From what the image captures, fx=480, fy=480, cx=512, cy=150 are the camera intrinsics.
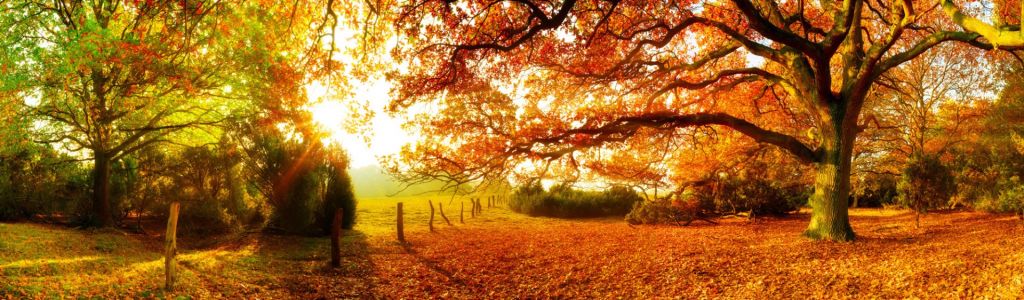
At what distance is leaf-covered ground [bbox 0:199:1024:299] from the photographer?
24.9 ft

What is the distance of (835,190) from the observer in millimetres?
12250

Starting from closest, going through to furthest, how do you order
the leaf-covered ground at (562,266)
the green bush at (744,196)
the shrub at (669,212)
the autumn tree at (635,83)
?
the leaf-covered ground at (562,266), the autumn tree at (635,83), the shrub at (669,212), the green bush at (744,196)

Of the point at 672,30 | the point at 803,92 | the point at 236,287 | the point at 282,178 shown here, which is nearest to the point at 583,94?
the point at 672,30

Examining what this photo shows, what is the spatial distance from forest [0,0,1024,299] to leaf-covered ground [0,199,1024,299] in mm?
94

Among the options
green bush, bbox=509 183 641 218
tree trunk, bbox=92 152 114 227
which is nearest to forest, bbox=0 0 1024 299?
tree trunk, bbox=92 152 114 227

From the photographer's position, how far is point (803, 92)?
42.3 feet

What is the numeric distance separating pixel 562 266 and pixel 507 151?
11.7ft

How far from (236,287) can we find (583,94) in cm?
1000

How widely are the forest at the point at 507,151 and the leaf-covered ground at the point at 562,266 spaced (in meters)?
0.09

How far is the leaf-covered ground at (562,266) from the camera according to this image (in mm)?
7594

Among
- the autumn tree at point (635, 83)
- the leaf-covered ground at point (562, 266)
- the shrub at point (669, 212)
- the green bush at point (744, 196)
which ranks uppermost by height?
the autumn tree at point (635, 83)

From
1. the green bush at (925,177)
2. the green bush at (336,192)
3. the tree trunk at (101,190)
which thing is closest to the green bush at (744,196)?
the green bush at (925,177)

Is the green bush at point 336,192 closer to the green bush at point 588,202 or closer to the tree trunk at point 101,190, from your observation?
the tree trunk at point 101,190

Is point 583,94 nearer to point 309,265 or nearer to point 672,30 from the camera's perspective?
point 672,30
